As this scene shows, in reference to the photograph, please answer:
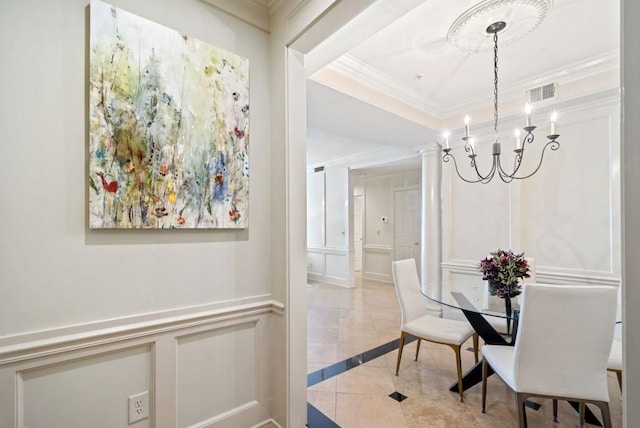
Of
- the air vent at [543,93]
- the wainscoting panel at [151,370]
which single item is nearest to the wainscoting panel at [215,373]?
the wainscoting panel at [151,370]

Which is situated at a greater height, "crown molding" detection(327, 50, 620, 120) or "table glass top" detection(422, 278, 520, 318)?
"crown molding" detection(327, 50, 620, 120)

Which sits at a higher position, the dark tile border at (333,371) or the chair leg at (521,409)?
the chair leg at (521,409)

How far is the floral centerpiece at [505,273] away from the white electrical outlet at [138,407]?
227 cm

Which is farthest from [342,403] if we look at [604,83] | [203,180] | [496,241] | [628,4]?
[604,83]

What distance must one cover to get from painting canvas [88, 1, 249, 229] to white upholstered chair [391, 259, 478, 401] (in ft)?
5.12

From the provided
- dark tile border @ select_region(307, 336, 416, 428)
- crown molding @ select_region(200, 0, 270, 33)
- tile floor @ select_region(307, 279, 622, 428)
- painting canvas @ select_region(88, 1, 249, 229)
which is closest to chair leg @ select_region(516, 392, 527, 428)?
tile floor @ select_region(307, 279, 622, 428)

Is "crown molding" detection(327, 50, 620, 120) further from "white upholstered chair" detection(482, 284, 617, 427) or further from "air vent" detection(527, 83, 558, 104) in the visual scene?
"white upholstered chair" detection(482, 284, 617, 427)

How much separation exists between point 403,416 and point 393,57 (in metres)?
2.77

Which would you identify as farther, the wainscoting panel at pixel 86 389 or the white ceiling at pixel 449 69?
the white ceiling at pixel 449 69

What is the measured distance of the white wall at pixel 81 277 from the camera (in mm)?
1211

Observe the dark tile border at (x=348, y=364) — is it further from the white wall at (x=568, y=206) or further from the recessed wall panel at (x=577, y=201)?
the recessed wall panel at (x=577, y=201)

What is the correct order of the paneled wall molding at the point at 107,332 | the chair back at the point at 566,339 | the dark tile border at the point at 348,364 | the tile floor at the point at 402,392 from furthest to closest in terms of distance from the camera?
the dark tile border at the point at 348,364
the tile floor at the point at 402,392
the chair back at the point at 566,339
the paneled wall molding at the point at 107,332

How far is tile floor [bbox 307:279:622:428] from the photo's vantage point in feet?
6.50

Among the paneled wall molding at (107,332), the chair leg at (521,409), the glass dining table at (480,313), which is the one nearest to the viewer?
the paneled wall molding at (107,332)
